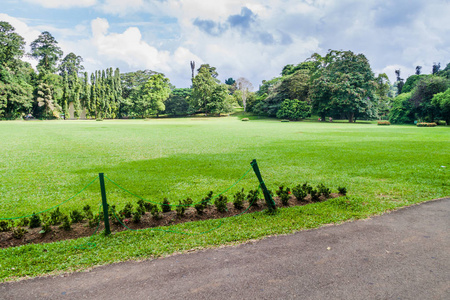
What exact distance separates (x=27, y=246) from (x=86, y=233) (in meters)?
0.86

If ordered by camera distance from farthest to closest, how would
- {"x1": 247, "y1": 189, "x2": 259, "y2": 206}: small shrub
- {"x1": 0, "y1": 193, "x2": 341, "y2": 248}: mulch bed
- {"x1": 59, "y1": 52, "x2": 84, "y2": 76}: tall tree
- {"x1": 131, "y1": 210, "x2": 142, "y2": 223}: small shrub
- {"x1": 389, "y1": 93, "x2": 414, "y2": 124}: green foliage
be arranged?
{"x1": 59, "y1": 52, "x2": 84, "y2": 76}: tall tree < {"x1": 389, "y1": 93, "x2": 414, "y2": 124}: green foliage < {"x1": 247, "y1": 189, "x2": 259, "y2": 206}: small shrub < {"x1": 131, "y1": 210, "x2": 142, "y2": 223}: small shrub < {"x1": 0, "y1": 193, "x2": 341, "y2": 248}: mulch bed

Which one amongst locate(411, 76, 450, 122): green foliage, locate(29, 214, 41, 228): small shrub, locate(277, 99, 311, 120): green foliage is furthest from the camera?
locate(277, 99, 311, 120): green foliage

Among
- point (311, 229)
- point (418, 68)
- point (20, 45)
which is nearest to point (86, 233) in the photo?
point (311, 229)

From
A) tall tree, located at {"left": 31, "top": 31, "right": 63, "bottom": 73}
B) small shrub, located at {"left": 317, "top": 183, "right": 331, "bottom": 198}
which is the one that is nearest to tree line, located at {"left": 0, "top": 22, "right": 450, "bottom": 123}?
tall tree, located at {"left": 31, "top": 31, "right": 63, "bottom": 73}

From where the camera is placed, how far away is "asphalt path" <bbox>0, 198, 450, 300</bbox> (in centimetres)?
302

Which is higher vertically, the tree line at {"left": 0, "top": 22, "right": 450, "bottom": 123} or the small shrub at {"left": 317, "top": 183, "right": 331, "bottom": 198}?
the tree line at {"left": 0, "top": 22, "right": 450, "bottom": 123}

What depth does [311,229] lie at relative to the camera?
15.6 ft

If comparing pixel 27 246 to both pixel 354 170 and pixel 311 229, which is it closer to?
pixel 311 229

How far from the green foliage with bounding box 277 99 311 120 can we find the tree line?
0.73 feet

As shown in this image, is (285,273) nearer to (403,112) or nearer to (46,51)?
(403,112)

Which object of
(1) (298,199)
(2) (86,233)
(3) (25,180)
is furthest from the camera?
(3) (25,180)

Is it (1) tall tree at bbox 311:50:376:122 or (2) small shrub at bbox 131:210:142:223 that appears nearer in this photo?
(2) small shrub at bbox 131:210:142:223

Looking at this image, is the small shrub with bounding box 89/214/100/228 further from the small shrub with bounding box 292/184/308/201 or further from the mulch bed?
the small shrub with bounding box 292/184/308/201

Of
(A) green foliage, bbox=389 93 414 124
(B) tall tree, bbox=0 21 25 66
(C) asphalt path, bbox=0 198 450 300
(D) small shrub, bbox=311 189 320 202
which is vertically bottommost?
(C) asphalt path, bbox=0 198 450 300
